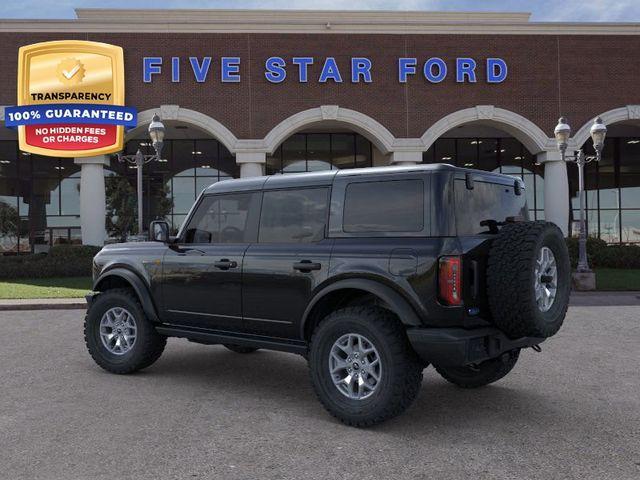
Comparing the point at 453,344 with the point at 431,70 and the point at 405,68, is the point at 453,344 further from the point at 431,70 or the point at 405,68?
the point at 431,70

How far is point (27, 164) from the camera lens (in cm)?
3142

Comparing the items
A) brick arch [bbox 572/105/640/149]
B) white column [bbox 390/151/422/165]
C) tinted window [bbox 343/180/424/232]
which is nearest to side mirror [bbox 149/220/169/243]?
tinted window [bbox 343/180/424/232]

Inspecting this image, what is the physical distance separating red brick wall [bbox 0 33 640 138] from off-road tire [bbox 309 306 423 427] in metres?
19.4

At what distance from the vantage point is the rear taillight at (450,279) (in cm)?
430

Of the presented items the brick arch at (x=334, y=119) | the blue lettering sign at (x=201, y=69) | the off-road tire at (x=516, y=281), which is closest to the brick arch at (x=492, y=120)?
the brick arch at (x=334, y=119)

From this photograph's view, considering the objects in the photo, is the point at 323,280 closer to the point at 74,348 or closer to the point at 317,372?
the point at 317,372

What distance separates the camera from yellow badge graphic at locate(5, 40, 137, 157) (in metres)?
22.4

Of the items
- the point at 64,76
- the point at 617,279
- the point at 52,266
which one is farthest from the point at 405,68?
the point at 52,266

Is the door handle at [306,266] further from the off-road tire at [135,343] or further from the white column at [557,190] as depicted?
the white column at [557,190]

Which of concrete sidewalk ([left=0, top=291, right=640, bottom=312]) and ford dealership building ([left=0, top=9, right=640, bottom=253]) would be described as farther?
ford dealership building ([left=0, top=9, right=640, bottom=253])

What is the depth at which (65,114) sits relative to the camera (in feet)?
73.0

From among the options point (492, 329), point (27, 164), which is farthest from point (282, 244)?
point (27, 164)

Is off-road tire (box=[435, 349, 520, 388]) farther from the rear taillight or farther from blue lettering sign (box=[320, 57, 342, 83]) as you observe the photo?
blue lettering sign (box=[320, 57, 342, 83])

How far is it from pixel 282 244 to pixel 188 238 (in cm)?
134
